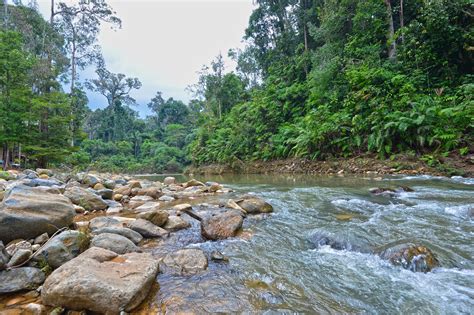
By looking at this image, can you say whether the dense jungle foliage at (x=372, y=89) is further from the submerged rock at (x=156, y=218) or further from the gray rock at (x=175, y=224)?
the submerged rock at (x=156, y=218)

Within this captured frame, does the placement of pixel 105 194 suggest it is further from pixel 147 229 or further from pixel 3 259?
pixel 3 259

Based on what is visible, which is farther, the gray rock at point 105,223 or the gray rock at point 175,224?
the gray rock at point 175,224

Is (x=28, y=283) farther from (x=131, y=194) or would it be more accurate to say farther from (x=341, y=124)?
(x=341, y=124)

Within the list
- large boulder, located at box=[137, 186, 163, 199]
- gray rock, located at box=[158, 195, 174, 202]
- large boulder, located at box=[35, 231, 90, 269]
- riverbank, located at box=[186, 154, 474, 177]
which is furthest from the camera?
riverbank, located at box=[186, 154, 474, 177]

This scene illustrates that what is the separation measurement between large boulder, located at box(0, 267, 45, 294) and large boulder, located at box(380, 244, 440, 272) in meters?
3.13

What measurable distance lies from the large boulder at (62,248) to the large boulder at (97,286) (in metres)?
0.28

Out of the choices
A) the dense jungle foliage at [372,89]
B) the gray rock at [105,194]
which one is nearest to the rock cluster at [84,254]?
the gray rock at [105,194]

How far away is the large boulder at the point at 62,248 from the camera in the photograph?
214 centimetres

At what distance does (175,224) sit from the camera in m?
Answer: 3.67

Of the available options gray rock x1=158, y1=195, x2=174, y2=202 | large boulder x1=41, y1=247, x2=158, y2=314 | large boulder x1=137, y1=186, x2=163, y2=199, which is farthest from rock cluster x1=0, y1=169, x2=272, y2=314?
large boulder x1=137, y1=186, x2=163, y2=199

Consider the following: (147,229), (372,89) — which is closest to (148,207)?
(147,229)

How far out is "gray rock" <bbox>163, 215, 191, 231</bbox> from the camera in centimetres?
362

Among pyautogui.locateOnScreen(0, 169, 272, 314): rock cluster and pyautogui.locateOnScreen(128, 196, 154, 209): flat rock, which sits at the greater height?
pyautogui.locateOnScreen(0, 169, 272, 314): rock cluster

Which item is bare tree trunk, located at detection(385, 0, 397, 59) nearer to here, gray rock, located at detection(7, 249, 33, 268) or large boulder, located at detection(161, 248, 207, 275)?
large boulder, located at detection(161, 248, 207, 275)
